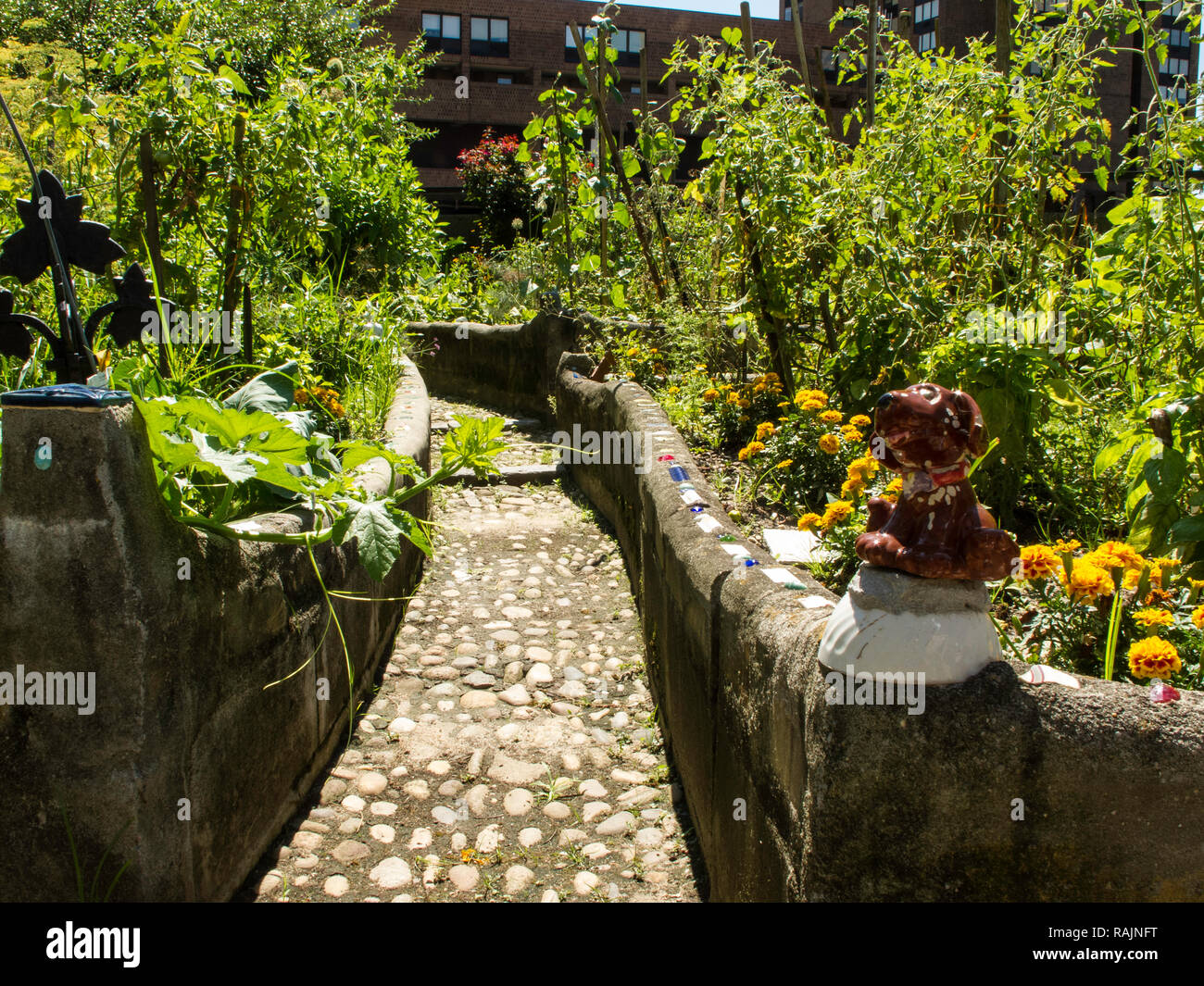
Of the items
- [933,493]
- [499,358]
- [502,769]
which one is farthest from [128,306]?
[499,358]

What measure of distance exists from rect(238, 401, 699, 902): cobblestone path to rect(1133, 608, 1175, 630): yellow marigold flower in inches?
56.5

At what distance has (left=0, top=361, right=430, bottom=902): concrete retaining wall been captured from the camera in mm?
2117

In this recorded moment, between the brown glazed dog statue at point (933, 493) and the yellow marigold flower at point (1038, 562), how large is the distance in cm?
52

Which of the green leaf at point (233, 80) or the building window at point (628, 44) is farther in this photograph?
the building window at point (628, 44)

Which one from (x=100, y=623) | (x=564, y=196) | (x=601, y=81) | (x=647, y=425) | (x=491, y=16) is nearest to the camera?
(x=100, y=623)

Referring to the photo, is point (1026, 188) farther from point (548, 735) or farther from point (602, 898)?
point (602, 898)

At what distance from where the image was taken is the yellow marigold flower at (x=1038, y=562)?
212 cm

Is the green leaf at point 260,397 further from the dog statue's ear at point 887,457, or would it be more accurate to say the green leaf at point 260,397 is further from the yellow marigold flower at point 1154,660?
the yellow marigold flower at point 1154,660

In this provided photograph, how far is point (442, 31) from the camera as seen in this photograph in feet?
114

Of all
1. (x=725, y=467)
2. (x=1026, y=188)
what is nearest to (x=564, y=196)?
(x=725, y=467)

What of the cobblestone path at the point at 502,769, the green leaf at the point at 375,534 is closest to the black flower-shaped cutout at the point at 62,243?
the green leaf at the point at 375,534

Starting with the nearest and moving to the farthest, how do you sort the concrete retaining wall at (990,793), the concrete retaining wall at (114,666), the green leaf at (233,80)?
the concrete retaining wall at (990,793)
the concrete retaining wall at (114,666)
the green leaf at (233,80)

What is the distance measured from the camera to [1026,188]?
3.73m

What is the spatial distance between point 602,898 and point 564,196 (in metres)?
6.57
